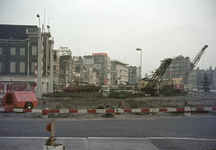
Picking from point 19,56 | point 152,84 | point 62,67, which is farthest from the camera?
point 62,67

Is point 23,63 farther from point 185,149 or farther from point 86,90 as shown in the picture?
point 185,149

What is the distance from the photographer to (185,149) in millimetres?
6188

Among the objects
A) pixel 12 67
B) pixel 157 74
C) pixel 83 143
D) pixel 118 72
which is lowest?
pixel 83 143

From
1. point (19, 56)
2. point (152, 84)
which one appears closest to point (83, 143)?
point (152, 84)

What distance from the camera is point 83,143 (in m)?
6.64

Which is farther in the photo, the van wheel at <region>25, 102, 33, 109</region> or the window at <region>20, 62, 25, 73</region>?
the window at <region>20, 62, 25, 73</region>

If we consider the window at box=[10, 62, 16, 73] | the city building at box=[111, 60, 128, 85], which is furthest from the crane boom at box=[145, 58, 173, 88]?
the city building at box=[111, 60, 128, 85]

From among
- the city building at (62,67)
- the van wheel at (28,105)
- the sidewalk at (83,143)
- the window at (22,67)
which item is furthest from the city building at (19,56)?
the sidewalk at (83,143)

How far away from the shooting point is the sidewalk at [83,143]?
20.2 ft

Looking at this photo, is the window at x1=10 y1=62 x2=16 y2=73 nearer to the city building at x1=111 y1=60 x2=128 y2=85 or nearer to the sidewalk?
the sidewalk

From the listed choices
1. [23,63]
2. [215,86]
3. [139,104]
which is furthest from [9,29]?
[215,86]

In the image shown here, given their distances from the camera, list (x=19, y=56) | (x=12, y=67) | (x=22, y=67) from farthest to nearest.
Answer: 1. (x=22, y=67)
2. (x=19, y=56)
3. (x=12, y=67)

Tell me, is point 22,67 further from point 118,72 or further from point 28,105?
point 118,72

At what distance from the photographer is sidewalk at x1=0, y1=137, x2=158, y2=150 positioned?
6170 mm
